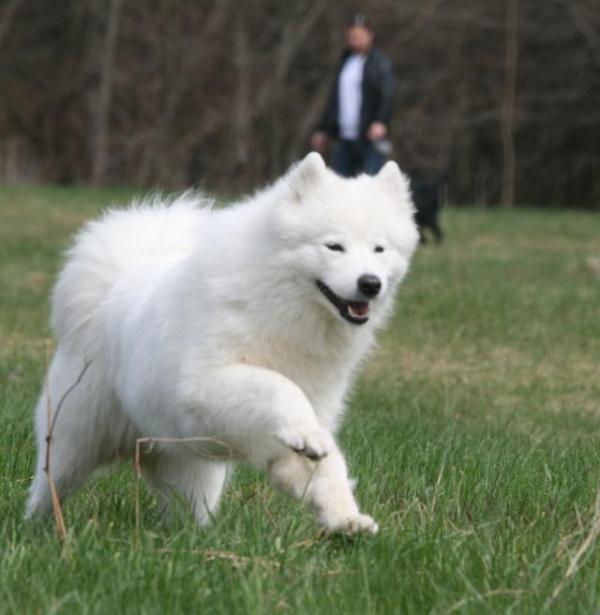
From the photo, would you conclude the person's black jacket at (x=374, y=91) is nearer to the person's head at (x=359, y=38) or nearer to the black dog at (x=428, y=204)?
the person's head at (x=359, y=38)

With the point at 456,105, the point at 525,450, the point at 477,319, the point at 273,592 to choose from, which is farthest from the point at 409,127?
the point at 273,592

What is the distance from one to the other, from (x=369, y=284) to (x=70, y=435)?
1.23 m

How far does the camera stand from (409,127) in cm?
3500

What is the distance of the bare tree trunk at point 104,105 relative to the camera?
3144cm

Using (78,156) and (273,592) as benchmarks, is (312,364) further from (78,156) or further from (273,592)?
(78,156)

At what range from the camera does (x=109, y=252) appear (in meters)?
5.13

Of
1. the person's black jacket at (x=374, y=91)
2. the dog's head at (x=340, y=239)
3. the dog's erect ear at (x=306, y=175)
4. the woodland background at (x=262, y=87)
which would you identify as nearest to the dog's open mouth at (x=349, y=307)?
the dog's head at (x=340, y=239)

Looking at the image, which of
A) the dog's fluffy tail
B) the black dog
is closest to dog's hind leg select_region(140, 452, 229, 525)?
the dog's fluffy tail

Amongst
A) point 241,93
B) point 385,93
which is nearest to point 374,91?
point 385,93

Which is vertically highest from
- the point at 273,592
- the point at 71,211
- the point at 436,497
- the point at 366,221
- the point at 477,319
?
the point at 366,221

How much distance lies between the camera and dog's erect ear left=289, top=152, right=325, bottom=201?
4.62 m

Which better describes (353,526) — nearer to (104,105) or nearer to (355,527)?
(355,527)

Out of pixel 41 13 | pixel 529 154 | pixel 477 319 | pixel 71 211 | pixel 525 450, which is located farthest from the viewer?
pixel 529 154

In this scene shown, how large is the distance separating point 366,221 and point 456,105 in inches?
1229
